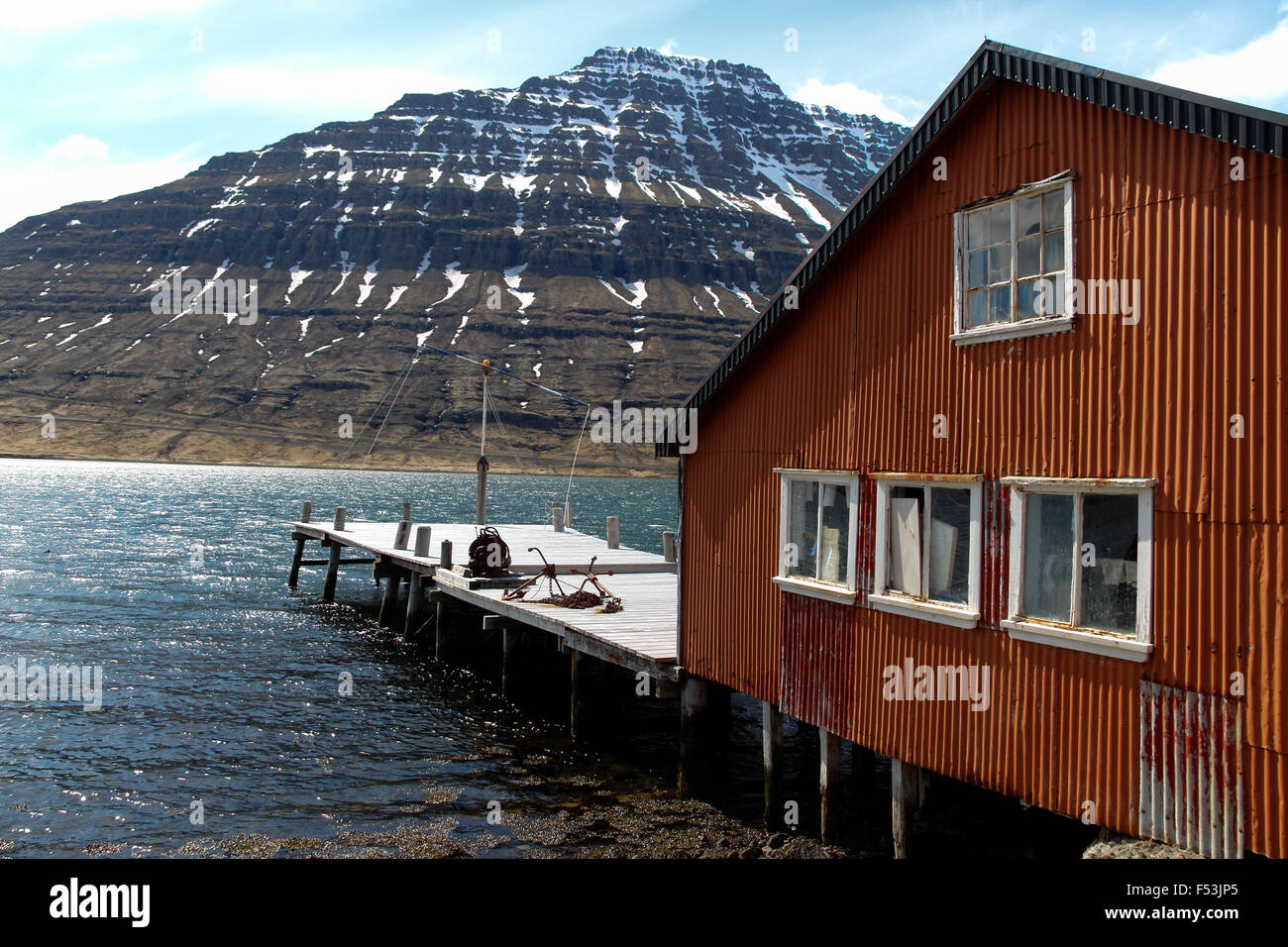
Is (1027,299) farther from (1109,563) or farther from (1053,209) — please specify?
(1109,563)

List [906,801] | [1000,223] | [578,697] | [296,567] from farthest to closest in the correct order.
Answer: [296,567]
[578,697]
[906,801]
[1000,223]

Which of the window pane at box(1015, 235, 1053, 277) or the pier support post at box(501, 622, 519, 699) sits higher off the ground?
the window pane at box(1015, 235, 1053, 277)

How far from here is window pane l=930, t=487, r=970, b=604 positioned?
11305 millimetres

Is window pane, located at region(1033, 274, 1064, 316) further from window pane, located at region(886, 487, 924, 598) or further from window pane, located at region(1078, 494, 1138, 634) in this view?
window pane, located at region(886, 487, 924, 598)

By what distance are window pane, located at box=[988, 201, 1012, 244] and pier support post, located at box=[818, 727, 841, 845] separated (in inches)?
273

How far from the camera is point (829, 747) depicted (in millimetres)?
13719

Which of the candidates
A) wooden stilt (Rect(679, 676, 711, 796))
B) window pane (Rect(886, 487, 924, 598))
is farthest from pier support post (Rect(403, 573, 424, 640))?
window pane (Rect(886, 487, 924, 598))

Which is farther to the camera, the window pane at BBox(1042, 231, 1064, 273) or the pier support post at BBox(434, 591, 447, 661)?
the pier support post at BBox(434, 591, 447, 661)

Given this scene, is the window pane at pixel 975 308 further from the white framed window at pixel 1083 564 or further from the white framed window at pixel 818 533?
the white framed window at pixel 818 533

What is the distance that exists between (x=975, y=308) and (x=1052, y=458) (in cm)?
212

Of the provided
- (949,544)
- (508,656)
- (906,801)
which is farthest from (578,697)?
(949,544)

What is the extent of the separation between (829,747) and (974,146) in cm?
811

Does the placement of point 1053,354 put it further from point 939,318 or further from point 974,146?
point 974,146

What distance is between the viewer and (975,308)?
1127cm
